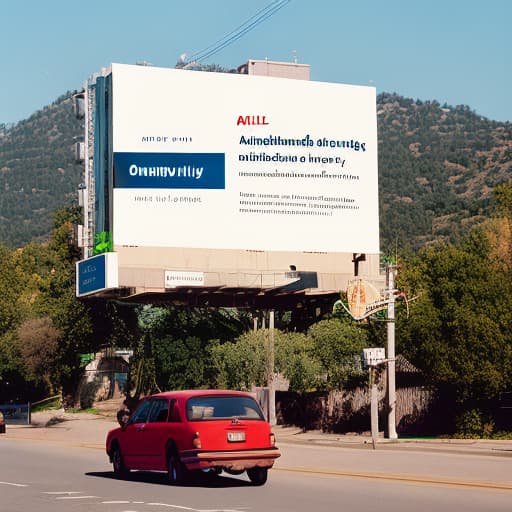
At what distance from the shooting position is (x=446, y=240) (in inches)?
5305

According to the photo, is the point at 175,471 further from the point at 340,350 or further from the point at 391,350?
the point at 340,350

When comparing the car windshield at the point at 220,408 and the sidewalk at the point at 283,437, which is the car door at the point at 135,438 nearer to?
the car windshield at the point at 220,408

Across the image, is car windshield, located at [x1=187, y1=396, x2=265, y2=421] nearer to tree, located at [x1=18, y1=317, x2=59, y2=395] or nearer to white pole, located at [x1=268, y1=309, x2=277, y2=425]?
white pole, located at [x1=268, y1=309, x2=277, y2=425]

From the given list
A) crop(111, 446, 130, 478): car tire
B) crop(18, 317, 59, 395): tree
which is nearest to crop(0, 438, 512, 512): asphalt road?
crop(111, 446, 130, 478): car tire

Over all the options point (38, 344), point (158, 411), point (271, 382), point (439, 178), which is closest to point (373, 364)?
point (271, 382)

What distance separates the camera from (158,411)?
21.8 metres

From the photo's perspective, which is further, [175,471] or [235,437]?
[175,471]

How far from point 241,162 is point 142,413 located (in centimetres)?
4410

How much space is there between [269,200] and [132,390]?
1395 cm

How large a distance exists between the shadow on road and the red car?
0.94 feet

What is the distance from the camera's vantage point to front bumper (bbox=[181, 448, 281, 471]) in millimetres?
20078

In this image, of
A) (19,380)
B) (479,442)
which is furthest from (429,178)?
(479,442)

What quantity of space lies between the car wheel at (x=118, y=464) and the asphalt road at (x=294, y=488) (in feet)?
0.97

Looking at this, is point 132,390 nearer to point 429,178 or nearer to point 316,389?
point 316,389
